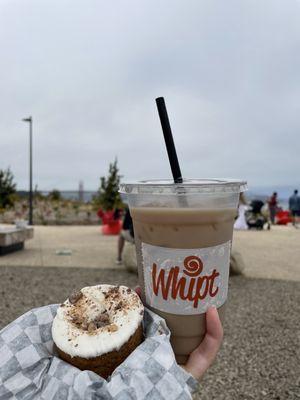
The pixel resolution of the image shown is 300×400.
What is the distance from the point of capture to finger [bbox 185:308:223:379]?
1449 mm

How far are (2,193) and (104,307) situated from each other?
2176cm

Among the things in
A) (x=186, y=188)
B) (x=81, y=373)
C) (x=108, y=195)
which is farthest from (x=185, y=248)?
(x=108, y=195)

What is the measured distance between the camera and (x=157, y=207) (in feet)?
4.69

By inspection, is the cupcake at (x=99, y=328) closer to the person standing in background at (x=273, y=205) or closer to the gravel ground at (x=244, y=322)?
the gravel ground at (x=244, y=322)

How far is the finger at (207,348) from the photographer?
1449mm

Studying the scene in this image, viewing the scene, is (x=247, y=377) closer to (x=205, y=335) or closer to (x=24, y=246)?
(x=205, y=335)

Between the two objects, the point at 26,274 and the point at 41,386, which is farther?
the point at 26,274

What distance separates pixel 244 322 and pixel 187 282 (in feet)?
13.6

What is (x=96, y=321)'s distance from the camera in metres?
1.43

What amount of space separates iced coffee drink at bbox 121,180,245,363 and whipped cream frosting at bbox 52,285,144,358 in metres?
0.12

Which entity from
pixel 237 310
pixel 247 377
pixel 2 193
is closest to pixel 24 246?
A: pixel 237 310

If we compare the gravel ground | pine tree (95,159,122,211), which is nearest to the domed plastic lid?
the gravel ground

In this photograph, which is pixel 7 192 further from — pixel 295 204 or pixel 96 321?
pixel 96 321

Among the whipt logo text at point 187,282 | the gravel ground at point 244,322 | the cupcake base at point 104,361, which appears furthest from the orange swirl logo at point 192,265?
the gravel ground at point 244,322
